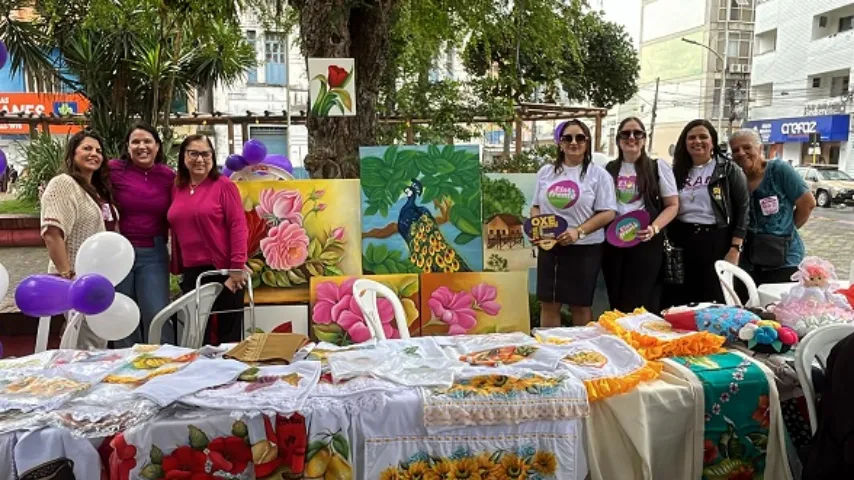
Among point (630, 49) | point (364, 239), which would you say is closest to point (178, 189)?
point (364, 239)

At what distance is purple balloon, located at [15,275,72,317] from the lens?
187cm

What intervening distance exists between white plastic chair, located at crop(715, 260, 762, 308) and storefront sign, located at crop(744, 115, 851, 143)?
17148 millimetres

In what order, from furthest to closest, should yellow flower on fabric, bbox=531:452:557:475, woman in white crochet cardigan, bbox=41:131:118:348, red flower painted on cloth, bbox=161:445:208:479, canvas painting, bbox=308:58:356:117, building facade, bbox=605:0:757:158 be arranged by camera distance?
building facade, bbox=605:0:757:158 → canvas painting, bbox=308:58:356:117 → woman in white crochet cardigan, bbox=41:131:118:348 → yellow flower on fabric, bbox=531:452:557:475 → red flower painted on cloth, bbox=161:445:208:479

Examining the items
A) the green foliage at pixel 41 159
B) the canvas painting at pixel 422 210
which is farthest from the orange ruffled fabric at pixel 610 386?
the green foliage at pixel 41 159

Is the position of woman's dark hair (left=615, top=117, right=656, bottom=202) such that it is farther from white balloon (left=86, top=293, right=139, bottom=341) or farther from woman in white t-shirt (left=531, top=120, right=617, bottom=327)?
white balloon (left=86, top=293, right=139, bottom=341)

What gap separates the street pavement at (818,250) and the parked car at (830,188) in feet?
3.80

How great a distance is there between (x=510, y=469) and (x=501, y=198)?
7.81ft

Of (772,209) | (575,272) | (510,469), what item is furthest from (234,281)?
(772,209)

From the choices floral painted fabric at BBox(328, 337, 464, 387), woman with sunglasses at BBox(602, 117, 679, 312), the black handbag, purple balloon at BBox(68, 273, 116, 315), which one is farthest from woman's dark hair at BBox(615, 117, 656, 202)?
purple balloon at BBox(68, 273, 116, 315)

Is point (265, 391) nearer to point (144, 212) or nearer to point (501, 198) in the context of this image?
point (144, 212)

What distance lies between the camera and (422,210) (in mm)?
3322

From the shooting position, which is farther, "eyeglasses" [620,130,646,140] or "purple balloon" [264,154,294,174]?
"purple balloon" [264,154,294,174]

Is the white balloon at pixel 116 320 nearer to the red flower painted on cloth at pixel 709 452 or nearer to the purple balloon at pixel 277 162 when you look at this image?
Answer: the purple balloon at pixel 277 162

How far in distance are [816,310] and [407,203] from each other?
76.8 inches
